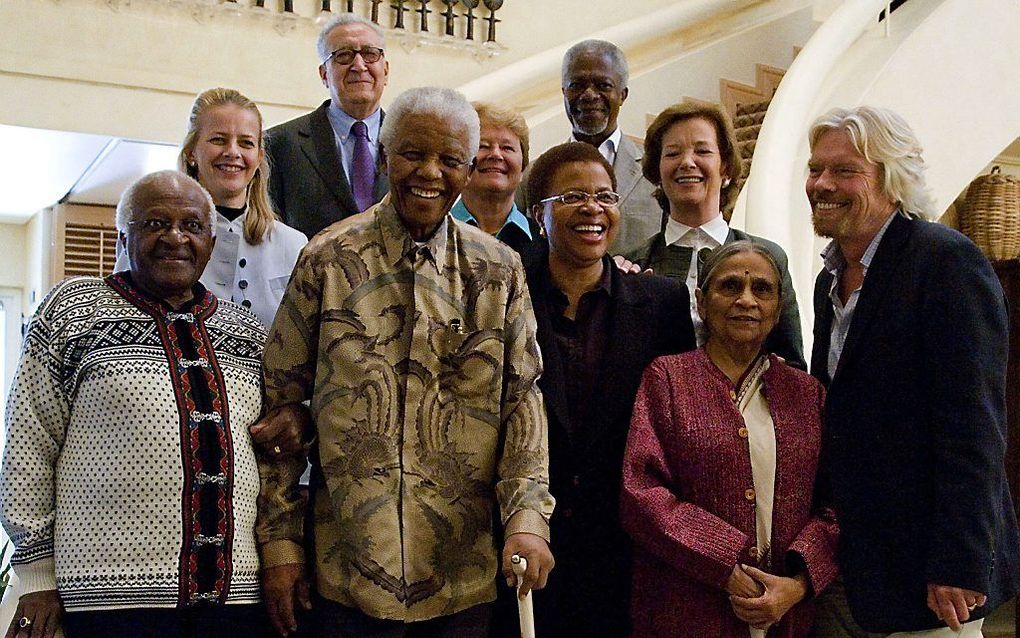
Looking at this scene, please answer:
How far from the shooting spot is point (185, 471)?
2137mm

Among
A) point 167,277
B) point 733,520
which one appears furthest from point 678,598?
point 167,277

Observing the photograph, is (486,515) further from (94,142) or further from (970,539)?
(94,142)

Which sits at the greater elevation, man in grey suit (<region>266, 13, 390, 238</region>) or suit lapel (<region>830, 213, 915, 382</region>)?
man in grey suit (<region>266, 13, 390, 238</region>)

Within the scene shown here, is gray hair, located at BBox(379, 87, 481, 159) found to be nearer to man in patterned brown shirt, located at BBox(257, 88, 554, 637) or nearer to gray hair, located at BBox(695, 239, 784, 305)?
man in patterned brown shirt, located at BBox(257, 88, 554, 637)

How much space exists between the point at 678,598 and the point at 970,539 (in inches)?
22.3

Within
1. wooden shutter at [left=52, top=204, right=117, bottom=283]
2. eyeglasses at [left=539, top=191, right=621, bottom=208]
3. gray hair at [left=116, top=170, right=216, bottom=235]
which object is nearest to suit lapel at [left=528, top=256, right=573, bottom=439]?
eyeglasses at [left=539, top=191, right=621, bottom=208]

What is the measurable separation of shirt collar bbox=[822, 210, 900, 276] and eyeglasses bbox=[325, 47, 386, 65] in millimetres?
1312

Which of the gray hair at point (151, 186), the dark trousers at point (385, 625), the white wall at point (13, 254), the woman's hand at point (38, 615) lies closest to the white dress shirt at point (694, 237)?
the dark trousers at point (385, 625)

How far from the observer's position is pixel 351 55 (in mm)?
3232

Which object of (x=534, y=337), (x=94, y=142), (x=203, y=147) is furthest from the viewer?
(x=94, y=142)

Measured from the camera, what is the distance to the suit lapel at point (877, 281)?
2416 millimetres

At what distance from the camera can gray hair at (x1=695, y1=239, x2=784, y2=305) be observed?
8.50 feet

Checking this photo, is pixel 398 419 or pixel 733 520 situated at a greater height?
pixel 398 419

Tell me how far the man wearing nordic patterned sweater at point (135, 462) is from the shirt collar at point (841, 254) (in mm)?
1256
